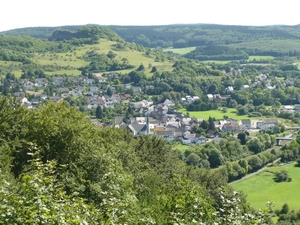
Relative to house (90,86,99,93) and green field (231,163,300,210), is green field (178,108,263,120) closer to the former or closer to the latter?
house (90,86,99,93)

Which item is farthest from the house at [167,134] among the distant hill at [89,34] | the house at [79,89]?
the distant hill at [89,34]

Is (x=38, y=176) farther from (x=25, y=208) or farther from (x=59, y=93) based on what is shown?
(x=59, y=93)

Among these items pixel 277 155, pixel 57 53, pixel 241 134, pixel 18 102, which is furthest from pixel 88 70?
pixel 18 102

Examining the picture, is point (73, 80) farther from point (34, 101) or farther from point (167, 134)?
point (167, 134)

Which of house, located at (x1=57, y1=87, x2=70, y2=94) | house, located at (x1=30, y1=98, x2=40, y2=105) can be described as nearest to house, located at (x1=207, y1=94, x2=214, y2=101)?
house, located at (x1=57, y1=87, x2=70, y2=94)

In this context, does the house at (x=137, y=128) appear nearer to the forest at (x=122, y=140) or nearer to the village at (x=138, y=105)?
the village at (x=138, y=105)
